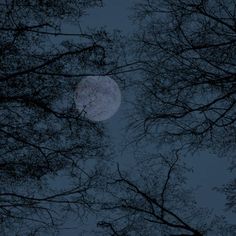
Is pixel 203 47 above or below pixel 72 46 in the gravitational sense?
below

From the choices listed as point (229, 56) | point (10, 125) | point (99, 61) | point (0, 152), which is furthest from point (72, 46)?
point (229, 56)

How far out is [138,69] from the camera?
608 cm

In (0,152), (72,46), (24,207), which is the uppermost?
(72,46)

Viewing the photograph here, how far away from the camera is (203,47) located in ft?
19.4

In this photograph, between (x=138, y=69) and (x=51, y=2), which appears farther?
(x=138, y=69)

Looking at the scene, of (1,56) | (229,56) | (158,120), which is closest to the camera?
(1,56)

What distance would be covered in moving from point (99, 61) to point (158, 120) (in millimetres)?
Result: 1309

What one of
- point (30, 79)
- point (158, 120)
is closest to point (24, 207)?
point (30, 79)

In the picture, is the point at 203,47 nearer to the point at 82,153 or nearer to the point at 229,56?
the point at 229,56

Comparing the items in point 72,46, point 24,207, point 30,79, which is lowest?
point 24,207

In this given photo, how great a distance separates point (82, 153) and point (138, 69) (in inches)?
64.6

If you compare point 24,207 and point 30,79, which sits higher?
point 30,79

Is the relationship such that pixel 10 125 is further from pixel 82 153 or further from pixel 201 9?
pixel 201 9

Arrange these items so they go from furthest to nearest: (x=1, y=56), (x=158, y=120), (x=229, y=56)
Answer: (x=158, y=120) → (x=229, y=56) → (x=1, y=56)
